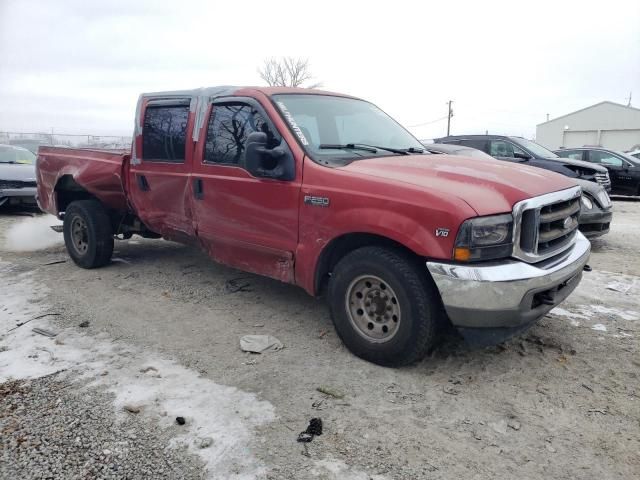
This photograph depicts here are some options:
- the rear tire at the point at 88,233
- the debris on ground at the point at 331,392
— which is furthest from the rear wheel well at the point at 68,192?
the debris on ground at the point at 331,392

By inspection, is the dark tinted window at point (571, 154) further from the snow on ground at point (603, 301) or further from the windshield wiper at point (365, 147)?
the windshield wiper at point (365, 147)

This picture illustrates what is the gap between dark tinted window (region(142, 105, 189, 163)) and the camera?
4664 millimetres

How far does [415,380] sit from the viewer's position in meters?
3.27

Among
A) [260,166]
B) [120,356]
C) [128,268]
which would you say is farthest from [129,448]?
[128,268]

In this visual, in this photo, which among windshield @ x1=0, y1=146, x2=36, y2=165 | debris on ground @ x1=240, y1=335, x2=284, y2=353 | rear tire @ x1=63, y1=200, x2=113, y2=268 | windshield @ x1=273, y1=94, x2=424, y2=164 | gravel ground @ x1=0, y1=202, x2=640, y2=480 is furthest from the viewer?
windshield @ x1=0, y1=146, x2=36, y2=165

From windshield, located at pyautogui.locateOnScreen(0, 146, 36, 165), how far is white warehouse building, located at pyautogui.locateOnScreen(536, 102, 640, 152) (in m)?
41.9

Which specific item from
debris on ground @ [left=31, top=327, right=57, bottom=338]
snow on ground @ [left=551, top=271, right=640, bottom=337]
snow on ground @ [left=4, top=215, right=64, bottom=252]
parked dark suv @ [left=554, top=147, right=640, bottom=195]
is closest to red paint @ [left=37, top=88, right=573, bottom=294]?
snow on ground @ [left=551, top=271, right=640, bottom=337]

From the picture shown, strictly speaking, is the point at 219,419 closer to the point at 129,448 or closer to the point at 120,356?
the point at 129,448

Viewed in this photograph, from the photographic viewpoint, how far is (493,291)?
9.54ft

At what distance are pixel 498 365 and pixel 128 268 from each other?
4.43 meters

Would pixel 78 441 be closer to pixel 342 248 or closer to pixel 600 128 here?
pixel 342 248

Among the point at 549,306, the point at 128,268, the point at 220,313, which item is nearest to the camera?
→ the point at 549,306

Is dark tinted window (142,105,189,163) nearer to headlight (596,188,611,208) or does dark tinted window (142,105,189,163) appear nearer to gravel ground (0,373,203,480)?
gravel ground (0,373,203,480)

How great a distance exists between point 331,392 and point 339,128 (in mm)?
2217
